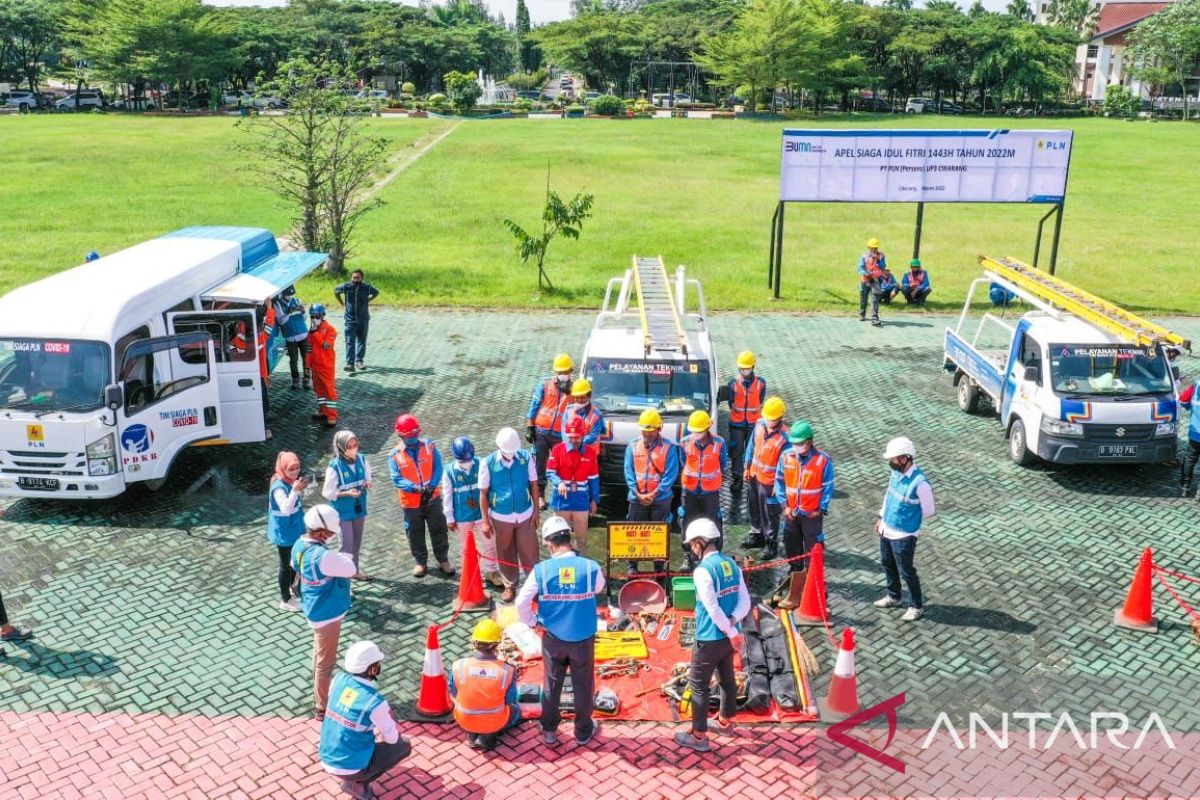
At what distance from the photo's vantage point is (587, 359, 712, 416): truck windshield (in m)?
12.5

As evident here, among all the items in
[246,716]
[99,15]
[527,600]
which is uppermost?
[99,15]

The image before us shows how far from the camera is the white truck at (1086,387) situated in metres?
13.0

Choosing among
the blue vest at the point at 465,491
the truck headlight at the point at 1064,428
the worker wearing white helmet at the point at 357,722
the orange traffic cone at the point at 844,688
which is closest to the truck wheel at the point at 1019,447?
the truck headlight at the point at 1064,428

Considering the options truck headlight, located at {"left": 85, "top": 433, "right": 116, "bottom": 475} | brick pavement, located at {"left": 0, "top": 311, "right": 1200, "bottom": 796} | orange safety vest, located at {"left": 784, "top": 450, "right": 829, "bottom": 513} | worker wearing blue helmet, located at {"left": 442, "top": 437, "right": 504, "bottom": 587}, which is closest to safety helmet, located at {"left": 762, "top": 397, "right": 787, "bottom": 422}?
orange safety vest, located at {"left": 784, "top": 450, "right": 829, "bottom": 513}

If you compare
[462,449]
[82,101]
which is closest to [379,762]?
[462,449]

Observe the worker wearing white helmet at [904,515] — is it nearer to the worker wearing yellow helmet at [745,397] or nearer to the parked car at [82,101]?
the worker wearing yellow helmet at [745,397]

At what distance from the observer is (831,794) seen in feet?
24.7

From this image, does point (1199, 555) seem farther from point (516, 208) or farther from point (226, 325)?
point (516, 208)

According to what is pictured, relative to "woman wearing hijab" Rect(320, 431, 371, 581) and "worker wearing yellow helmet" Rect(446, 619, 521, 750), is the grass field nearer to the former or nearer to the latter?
"woman wearing hijab" Rect(320, 431, 371, 581)

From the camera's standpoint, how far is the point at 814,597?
992 centimetres

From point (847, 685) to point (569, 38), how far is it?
110 metres

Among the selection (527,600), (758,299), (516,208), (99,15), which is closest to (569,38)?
(99,15)

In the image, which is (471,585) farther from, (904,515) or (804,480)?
(904,515)

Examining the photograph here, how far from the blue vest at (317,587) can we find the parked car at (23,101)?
88553 millimetres
